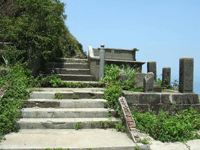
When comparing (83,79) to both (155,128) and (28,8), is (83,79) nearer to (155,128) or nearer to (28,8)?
(28,8)

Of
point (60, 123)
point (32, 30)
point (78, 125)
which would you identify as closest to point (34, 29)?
point (32, 30)

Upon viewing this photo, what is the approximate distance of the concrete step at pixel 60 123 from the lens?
470cm

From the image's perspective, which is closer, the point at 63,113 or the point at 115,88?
the point at 63,113

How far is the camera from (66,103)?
5.43m

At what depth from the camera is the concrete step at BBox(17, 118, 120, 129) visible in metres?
Result: 4.70

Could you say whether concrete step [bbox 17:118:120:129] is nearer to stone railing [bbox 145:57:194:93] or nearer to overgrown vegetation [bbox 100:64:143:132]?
overgrown vegetation [bbox 100:64:143:132]

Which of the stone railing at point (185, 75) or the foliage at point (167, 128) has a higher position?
the stone railing at point (185, 75)

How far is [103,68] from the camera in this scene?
7.69 meters

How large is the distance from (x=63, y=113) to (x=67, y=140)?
1.12 meters

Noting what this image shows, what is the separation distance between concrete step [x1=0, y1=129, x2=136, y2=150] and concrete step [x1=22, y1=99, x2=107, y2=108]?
2.98 ft

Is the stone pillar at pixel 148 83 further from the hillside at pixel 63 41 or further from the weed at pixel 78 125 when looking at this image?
the hillside at pixel 63 41

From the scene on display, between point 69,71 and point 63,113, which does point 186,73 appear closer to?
point 63,113

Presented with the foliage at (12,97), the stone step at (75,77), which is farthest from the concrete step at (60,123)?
the stone step at (75,77)

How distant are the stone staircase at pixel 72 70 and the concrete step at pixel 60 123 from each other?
325 centimetres
